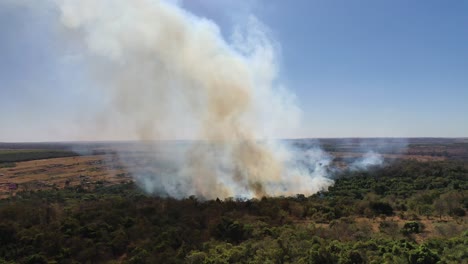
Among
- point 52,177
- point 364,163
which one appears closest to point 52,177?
point 52,177

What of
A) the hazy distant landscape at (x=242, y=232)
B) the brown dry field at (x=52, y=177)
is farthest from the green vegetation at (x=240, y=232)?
the brown dry field at (x=52, y=177)

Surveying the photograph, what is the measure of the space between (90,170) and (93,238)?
328 feet

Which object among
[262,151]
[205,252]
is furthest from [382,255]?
[262,151]

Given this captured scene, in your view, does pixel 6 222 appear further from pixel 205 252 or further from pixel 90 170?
pixel 90 170

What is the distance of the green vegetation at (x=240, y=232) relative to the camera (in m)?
25.4

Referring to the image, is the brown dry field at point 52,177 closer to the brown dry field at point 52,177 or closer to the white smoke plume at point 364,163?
the brown dry field at point 52,177

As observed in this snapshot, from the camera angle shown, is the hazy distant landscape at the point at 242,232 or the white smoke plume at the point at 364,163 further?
the white smoke plume at the point at 364,163

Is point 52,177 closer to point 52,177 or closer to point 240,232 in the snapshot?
point 52,177

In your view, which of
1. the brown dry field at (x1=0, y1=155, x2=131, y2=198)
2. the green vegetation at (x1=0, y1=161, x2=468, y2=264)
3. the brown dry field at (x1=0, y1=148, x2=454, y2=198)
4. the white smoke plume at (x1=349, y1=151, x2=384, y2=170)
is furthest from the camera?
the white smoke plume at (x1=349, y1=151, x2=384, y2=170)

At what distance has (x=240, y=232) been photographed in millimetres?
33281

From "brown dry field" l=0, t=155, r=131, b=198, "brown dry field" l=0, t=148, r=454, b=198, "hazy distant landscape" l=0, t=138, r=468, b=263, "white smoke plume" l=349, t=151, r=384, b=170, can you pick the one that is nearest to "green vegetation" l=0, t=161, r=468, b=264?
"hazy distant landscape" l=0, t=138, r=468, b=263

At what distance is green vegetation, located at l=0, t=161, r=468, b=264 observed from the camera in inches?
1001

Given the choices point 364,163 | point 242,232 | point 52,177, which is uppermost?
point 242,232

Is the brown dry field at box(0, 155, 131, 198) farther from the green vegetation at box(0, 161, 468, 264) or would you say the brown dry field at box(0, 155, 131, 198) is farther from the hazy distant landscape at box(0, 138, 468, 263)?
the hazy distant landscape at box(0, 138, 468, 263)
